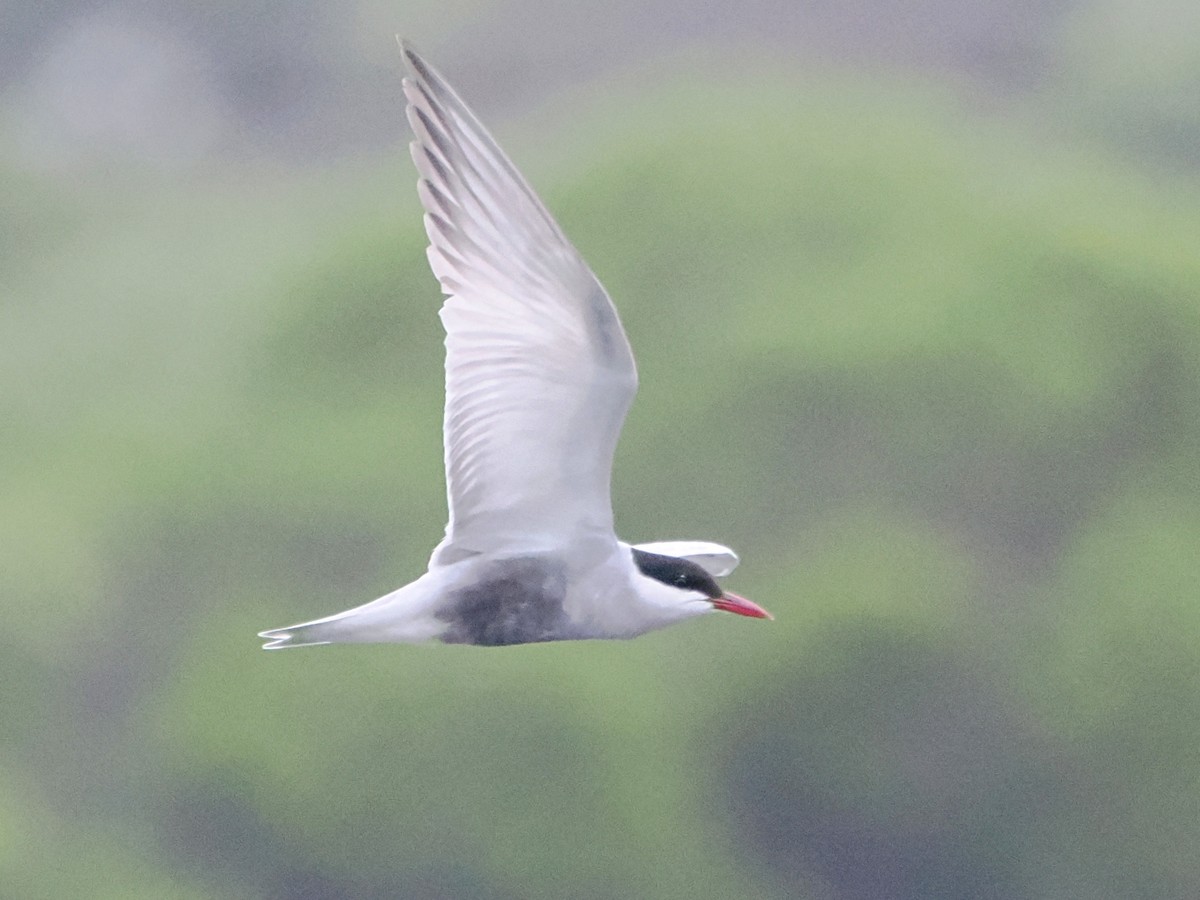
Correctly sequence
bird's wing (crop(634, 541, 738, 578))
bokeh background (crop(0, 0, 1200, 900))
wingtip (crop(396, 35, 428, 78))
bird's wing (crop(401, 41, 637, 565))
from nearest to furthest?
wingtip (crop(396, 35, 428, 78))
bird's wing (crop(401, 41, 637, 565))
bird's wing (crop(634, 541, 738, 578))
bokeh background (crop(0, 0, 1200, 900))

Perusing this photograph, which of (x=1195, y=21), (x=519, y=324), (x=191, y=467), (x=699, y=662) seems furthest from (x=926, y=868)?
(x=519, y=324)

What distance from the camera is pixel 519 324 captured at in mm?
2074

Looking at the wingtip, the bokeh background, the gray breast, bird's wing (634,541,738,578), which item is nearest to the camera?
the wingtip

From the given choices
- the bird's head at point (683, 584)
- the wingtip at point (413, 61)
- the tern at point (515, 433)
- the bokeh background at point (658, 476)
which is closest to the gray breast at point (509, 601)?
the tern at point (515, 433)

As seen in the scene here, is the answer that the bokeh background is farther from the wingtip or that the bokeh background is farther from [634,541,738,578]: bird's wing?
the wingtip

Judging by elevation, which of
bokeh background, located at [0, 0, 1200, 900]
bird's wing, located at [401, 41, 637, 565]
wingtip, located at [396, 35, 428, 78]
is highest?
wingtip, located at [396, 35, 428, 78]

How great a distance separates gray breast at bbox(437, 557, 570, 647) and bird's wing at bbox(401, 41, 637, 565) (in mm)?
51

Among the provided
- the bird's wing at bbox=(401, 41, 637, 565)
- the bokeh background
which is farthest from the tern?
the bokeh background

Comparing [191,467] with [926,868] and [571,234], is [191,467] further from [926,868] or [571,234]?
[926,868]

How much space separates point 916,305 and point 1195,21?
2.61 meters

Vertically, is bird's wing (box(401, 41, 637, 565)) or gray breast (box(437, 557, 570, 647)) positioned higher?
bird's wing (box(401, 41, 637, 565))

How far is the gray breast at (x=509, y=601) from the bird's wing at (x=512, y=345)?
0.17 feet

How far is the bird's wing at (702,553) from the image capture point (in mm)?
2361

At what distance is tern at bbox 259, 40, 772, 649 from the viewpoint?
2018mm
